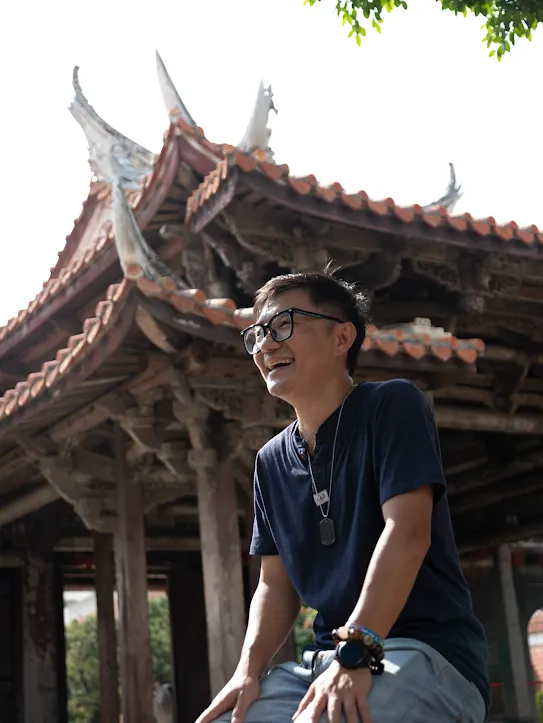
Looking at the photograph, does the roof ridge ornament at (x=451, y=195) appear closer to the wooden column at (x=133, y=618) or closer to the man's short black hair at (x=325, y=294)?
the wooden column at (x=133, y=618)

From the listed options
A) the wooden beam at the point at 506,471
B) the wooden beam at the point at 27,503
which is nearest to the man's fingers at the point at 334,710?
the wooden beam at the point at 27,503

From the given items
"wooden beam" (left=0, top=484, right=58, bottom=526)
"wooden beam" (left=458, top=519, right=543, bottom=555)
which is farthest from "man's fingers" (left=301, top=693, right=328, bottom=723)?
"wooden beam" (left=458, top=519, right=543, bottom=555)

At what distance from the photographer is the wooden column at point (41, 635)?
9.97 meters

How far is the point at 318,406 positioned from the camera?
230 cm

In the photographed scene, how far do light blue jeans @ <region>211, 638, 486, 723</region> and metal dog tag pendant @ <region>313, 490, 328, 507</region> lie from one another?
0.30m

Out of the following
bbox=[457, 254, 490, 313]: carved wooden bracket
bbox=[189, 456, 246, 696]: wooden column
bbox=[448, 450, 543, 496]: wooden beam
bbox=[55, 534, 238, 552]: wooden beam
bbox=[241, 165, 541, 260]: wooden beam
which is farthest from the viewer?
bbox=[55, 534, 238, 552]: wooden beam

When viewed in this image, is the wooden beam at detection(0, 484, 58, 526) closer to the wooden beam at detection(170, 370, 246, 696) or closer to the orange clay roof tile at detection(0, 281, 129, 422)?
the orange clay roof tile at detection(0, 281, 129, 422)

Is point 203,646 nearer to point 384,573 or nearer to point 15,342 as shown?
point 15,342

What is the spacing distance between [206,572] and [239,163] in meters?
2.40

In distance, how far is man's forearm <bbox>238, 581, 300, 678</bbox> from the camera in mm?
2297

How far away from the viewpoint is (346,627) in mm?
1917

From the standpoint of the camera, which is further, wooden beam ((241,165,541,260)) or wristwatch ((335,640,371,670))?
wooden beam ((241,165,541,260))

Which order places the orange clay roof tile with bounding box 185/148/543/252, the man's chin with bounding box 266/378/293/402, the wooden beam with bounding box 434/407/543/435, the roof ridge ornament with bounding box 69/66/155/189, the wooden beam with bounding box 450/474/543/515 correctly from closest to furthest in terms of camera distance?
the man's chin with bounding box 266/378/293/402, the orange clay roof tile with bounding box 185/148/543/252, the wooden beam with bounding box 434/407/543/435, the roof ridge ornament with bounding box 69/66/155/189, the wooden beam with bounding box 450/474/543/515

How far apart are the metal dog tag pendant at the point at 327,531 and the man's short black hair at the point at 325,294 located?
0.39 meters
